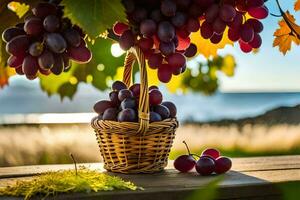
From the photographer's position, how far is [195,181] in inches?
41.5

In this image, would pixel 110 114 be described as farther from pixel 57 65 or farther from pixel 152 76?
pixel 57 65

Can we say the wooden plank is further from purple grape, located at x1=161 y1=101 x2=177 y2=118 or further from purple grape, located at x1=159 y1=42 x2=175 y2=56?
purple grape, located at x1=159 y1=42 x2=175 y2=56

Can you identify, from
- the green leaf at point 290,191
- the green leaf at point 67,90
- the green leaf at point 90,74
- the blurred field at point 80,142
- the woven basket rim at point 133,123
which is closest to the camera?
the green leaf at point 290,191

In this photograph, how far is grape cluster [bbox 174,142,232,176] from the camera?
3.69ft

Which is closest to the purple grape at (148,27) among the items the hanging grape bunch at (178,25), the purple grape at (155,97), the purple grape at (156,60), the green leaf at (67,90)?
the hanging grape bunch at (178,25)

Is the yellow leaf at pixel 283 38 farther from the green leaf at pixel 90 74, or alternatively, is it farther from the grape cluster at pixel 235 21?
the green leaf at pixel 90 74

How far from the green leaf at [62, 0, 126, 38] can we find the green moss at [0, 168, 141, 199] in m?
0.34

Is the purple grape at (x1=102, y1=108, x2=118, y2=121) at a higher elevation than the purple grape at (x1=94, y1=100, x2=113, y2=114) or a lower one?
lower

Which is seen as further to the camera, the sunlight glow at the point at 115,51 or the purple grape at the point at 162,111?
the sunlight glow at the point at 115,51

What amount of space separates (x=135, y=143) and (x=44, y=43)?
0.42m

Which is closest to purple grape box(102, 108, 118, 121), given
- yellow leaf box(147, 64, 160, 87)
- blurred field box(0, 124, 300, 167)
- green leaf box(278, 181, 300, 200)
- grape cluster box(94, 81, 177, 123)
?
grape cluster box(94, 81, 177, 123)

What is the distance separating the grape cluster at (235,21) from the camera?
78 cm

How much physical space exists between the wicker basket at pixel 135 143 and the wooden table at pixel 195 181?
2 cm

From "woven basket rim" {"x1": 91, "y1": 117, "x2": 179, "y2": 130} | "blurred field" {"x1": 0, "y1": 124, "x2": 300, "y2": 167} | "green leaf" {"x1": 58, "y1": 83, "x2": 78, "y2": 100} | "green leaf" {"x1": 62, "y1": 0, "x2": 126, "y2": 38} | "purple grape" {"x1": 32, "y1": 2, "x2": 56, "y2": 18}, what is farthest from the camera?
"blurred field" {"x1": 0, "y1": 124, "x2": 300, "y2": 167}
